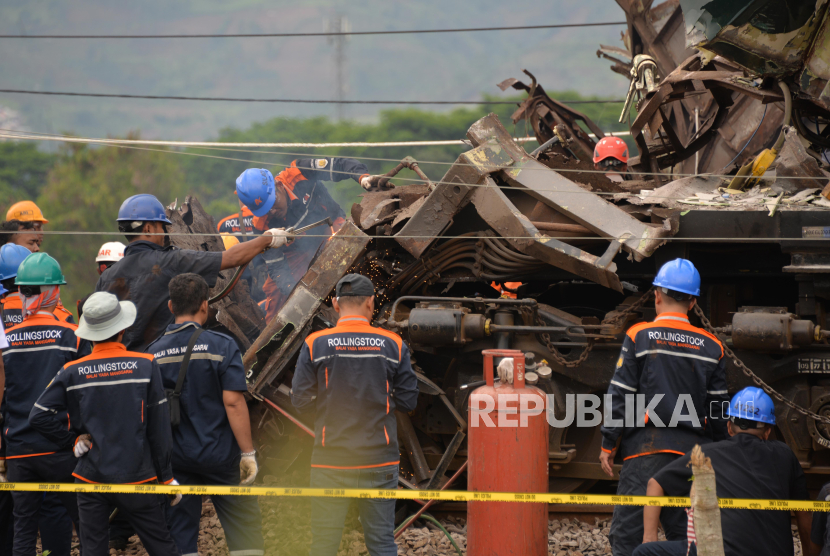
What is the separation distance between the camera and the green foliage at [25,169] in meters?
30.9

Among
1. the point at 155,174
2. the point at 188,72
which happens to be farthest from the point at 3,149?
the point at 188,72

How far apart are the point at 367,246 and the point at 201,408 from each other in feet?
7.61

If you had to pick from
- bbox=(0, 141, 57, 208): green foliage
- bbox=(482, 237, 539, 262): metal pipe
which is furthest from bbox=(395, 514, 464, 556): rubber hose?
bbox=(0, 141, 57, 208): green foliage

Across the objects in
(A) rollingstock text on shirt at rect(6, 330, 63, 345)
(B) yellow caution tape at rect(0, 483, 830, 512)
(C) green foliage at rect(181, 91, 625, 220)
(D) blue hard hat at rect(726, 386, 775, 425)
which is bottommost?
(B) yellow caution tape at rect(0, 483, 830, 512)

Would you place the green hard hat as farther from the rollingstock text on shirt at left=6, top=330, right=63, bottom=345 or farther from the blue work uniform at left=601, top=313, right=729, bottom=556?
the blue work uniform at left=601, top=313, right=729, bottom=556

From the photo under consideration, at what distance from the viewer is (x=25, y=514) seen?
14.8 ft

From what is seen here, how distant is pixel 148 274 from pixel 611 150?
4670 mm

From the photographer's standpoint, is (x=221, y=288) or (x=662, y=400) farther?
(x=221, y=288)

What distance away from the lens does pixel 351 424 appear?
4.19 metres

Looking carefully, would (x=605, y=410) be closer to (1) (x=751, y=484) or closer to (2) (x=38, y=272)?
(1) (x=751, y=484)

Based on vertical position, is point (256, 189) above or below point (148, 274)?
above

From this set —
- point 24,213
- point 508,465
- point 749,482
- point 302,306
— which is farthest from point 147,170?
point 749,482

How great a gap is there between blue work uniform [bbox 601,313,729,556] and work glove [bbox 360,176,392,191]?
10.3ft

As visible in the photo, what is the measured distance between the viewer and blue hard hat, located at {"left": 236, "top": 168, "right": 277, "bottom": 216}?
8820mm
